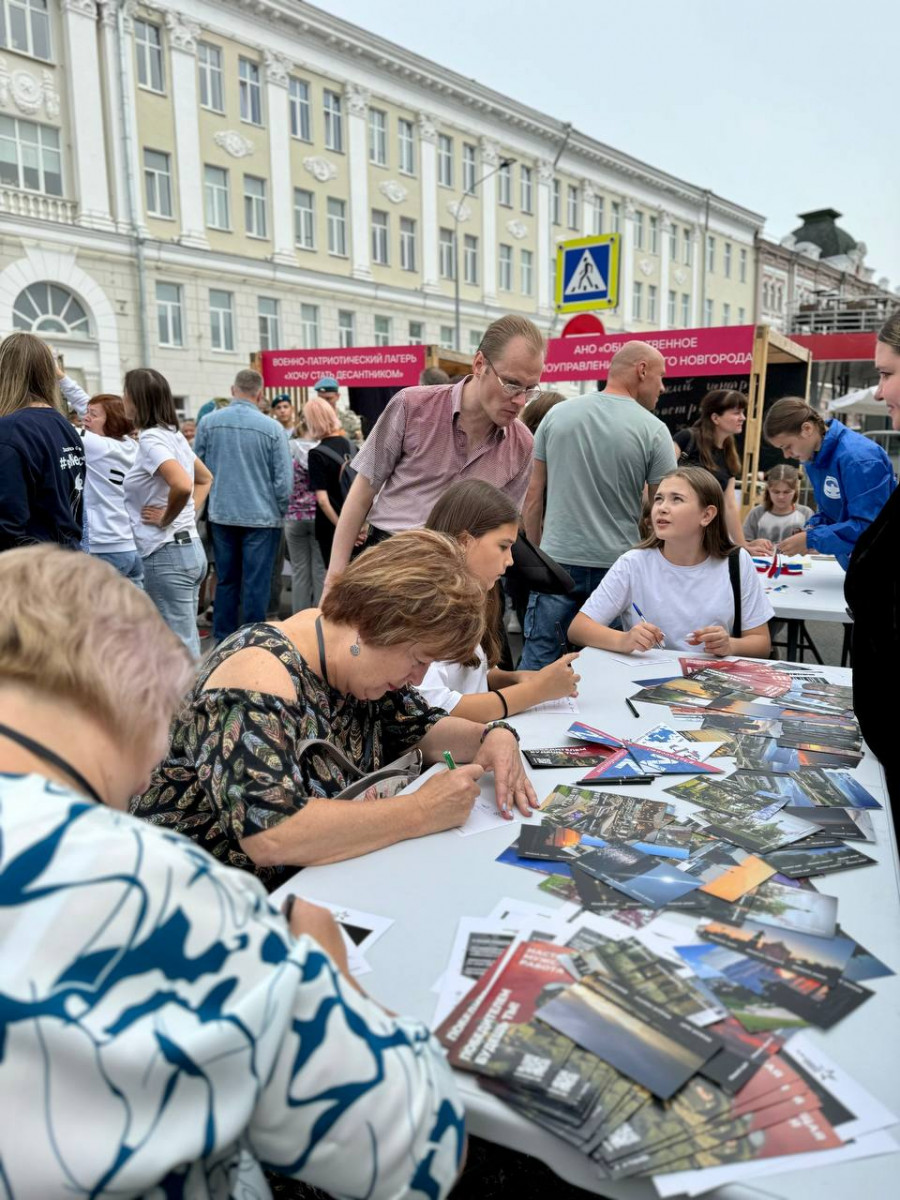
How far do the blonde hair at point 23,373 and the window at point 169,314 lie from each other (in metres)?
18.3

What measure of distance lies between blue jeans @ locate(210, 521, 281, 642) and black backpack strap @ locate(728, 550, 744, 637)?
3.28 m

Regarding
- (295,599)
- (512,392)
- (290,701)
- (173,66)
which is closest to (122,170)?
(173,66)

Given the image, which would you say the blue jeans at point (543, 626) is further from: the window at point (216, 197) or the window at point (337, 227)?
the window at point (337, 227)

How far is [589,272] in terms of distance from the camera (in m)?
6.57

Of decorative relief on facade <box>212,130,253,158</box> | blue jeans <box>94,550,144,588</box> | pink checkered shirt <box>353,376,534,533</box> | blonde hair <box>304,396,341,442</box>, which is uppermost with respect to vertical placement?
decorative relief on facade <box>212,130,253,158</box>

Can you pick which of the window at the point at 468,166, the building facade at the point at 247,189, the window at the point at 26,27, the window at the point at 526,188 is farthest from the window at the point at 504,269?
the window at the point at 26,27

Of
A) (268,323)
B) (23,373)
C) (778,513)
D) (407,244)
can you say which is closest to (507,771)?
(23,373)

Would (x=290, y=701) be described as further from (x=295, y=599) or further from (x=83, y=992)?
(x=295, y=599)

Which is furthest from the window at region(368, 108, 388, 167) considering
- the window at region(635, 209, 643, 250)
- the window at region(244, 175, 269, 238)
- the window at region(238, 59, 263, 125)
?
the window at region(635, 209, 643, 250)

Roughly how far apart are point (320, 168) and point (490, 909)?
995 inches

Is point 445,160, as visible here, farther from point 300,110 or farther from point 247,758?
point 247,758

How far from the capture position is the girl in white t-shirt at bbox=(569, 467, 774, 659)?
2.97 metres

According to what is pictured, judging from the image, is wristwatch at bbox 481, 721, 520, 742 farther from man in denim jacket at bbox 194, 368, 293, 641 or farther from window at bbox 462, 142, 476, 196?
window at bbox 462, 142, 476, 196

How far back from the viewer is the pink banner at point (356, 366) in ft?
26.8
